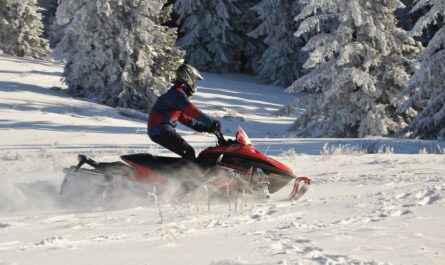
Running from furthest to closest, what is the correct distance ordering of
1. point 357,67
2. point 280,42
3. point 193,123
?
1. point 280,42
2. point 357,67
3. point 193,123

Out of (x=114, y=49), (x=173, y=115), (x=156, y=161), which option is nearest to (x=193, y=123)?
(x=173, y=115)

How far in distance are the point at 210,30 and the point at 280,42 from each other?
5307mm

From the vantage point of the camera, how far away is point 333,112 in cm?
2258

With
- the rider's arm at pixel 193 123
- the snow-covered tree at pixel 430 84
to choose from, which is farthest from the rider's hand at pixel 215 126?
the snow-covered tree at pixel 430 84

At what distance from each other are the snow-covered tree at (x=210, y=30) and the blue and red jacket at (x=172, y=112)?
35.7 meters

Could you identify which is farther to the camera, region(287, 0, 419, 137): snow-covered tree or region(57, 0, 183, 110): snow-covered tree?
region(57, 0, 183, 110): snow-covered tree

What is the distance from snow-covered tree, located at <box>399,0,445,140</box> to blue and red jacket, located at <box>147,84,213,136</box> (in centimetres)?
1135

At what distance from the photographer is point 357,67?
22.9m

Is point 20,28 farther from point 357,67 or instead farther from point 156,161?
point 156,161

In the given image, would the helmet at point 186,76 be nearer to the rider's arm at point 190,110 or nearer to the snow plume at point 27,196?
the rider's arm at point 190,110

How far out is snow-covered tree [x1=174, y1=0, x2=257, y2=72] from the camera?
1699 inches

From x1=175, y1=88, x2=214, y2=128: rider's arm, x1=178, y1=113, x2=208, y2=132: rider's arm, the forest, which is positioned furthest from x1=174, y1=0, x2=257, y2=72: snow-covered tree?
x1=175, y1=88, x2=214, y2=128: rider's arm

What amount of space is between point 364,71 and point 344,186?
15.7 metres

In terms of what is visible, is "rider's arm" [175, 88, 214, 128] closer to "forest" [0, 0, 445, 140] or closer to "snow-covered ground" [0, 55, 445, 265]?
"snow-covered ground" [0, 55, 445, 265]
